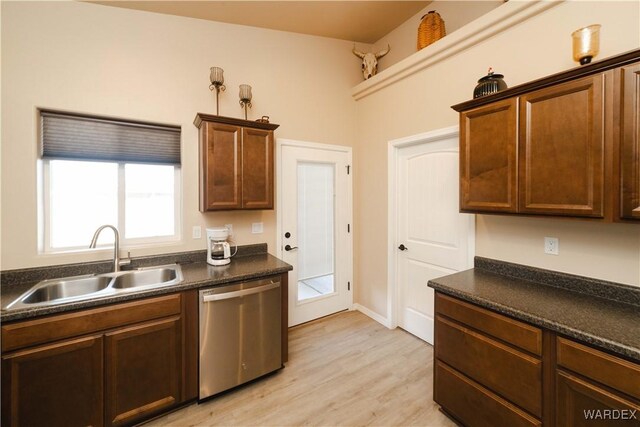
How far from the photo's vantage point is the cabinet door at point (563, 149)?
4.49 ft

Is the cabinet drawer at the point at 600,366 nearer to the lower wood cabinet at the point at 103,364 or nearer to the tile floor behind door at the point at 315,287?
the lower wood cabinet at the point at 103,364

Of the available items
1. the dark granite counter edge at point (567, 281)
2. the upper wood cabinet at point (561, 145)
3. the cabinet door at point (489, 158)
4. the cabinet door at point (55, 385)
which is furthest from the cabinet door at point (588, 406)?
the cabinet door at point (55, 385)

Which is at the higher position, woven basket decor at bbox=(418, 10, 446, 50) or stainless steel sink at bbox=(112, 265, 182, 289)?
woven basket decor at bbox=(418, 10, 446, 50)

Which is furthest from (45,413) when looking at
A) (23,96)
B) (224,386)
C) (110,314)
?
(23,96)

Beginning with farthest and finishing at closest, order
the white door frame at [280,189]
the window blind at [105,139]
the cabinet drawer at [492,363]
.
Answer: the white door frame at [280,189]
the window blind at [105,139]
the cabinet drawer at [492,363]

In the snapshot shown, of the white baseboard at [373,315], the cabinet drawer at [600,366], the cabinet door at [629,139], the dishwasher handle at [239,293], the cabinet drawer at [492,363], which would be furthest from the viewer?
the white baseboard at [373,315]

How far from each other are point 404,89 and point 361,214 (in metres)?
1.51

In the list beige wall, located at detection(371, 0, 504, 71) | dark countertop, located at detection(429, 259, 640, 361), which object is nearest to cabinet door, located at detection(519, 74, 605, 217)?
dark countertop, located at detection(429, 259, 640, 361)

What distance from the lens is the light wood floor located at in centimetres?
183

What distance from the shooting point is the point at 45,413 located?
4.99 feet

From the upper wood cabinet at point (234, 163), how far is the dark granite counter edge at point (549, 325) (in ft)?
5.63

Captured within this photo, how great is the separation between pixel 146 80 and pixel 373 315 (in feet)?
11.1

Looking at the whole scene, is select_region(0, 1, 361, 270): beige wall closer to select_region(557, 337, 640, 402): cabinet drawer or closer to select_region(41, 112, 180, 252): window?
select_region(41, 112, 180, 252): window

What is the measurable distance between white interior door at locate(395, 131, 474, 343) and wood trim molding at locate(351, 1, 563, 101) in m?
0.71
